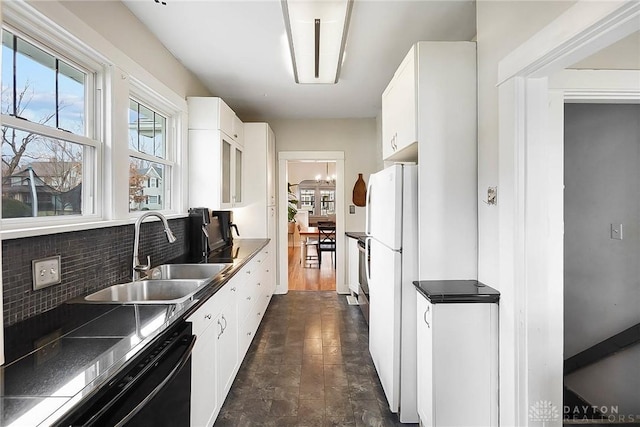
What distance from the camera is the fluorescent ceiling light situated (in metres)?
1.73

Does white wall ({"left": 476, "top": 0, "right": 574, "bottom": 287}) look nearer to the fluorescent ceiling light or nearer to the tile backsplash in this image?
the fluorescent ceiling light

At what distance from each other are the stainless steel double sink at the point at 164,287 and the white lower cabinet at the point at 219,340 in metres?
0.14

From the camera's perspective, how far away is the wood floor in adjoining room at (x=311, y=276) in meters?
5.07

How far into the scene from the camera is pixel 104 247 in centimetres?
176

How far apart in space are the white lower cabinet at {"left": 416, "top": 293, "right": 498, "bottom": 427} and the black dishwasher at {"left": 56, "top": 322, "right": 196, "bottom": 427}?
1.20 m

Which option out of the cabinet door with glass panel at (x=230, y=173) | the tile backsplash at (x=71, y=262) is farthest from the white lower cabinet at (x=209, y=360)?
the cabinet door with glass panel at (x=230, y=173)

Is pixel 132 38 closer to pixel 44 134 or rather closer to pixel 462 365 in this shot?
pixel 44 134

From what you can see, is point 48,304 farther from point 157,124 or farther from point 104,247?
point 157,124

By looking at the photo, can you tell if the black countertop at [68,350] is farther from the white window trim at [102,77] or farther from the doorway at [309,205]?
the doorway at [309,205]

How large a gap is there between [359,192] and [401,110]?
2.60m

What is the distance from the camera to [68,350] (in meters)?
1.00

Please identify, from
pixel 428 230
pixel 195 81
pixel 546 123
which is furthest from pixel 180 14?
pixel 546 123

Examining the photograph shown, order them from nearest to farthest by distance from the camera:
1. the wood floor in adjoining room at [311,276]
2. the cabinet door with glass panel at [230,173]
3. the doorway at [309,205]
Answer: the cabinet door with glass panel at [230,173], the wood floor in adjoining room at [311,276], the doorway at [309,205]

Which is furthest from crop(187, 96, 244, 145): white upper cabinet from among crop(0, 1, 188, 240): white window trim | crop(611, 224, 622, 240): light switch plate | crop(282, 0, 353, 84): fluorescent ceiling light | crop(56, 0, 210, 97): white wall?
crop(611, 224, 622, 240): light switch plate
